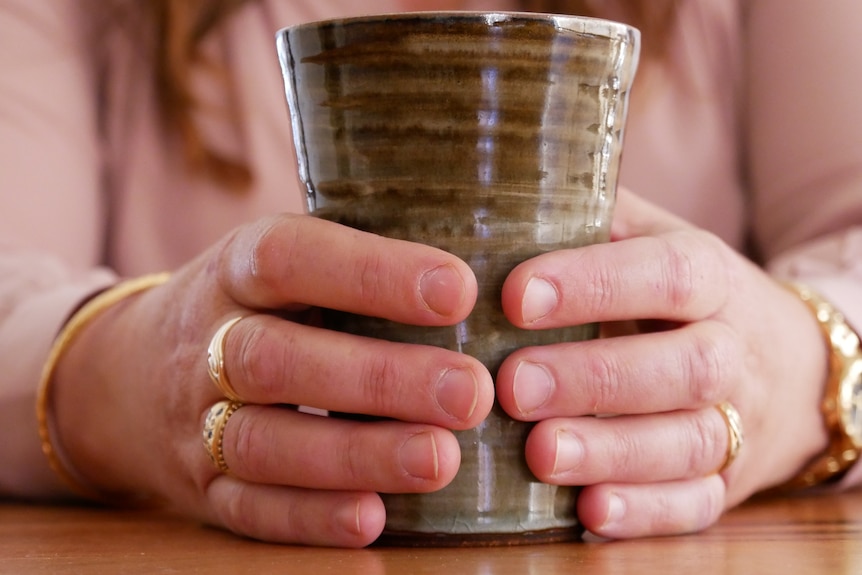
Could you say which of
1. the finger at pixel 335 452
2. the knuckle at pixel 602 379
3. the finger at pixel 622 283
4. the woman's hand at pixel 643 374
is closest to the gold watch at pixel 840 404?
the woman's hand at pixel 643 374

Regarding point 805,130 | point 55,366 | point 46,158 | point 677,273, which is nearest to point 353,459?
point 677,273

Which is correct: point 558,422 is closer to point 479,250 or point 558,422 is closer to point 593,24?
point 479,250

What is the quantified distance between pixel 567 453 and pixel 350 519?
0.13 m

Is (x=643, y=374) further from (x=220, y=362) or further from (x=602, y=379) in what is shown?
(x=220, y=362)

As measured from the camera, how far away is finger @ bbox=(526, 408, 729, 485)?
529mm

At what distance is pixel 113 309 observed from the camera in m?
0.82

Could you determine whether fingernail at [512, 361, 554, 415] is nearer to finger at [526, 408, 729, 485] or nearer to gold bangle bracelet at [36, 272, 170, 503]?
finger at [526, 408, 729, 485]

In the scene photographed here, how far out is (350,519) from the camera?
0.53 meters

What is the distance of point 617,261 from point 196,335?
0.29 meters

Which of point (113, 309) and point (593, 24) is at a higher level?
point (593, 24)

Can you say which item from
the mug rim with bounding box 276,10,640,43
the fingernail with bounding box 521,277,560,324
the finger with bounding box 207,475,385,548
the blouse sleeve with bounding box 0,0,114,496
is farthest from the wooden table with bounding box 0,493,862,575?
the blouse sleeve with bounding box 0,0,114,496

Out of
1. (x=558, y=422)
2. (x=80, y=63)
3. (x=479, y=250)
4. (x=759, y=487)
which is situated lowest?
(x=759, y=487)

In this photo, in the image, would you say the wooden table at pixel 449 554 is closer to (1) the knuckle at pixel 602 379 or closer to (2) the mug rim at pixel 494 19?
(1) the knuckle at pixel 602 379

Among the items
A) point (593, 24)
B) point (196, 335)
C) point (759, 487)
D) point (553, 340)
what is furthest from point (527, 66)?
point (759, 487)
